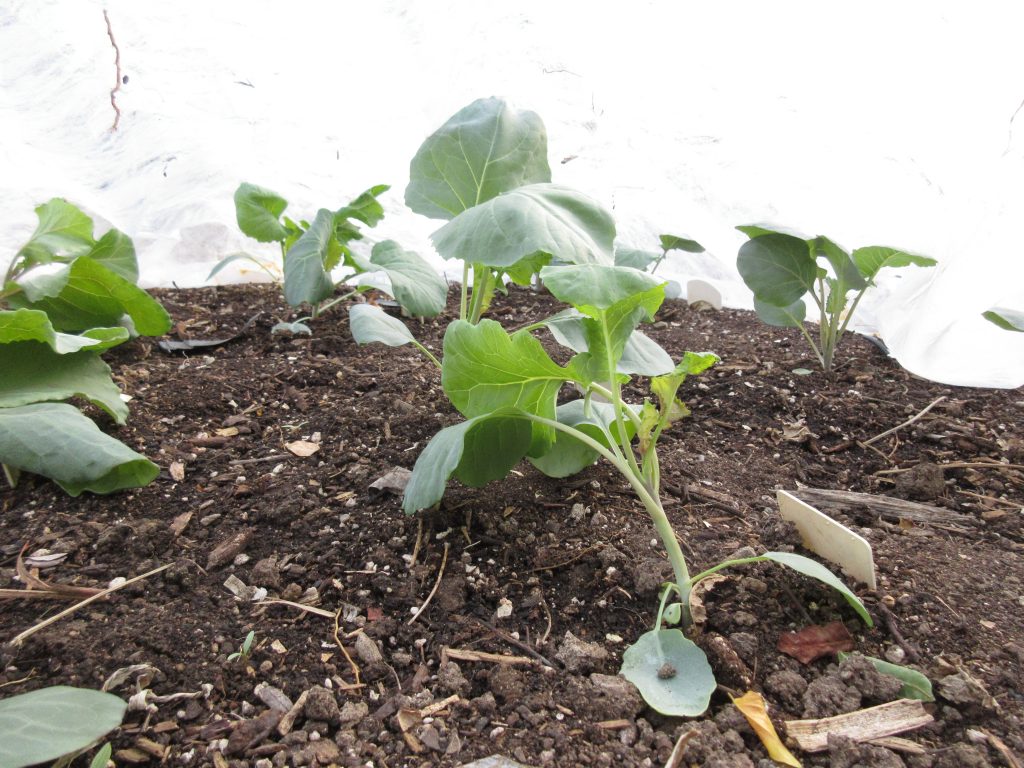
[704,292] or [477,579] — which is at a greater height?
[477,579]

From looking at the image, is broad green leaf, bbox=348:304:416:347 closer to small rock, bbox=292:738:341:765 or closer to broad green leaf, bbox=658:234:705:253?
small rock, bbox=292:738:341:765

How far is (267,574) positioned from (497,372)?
0.45 m

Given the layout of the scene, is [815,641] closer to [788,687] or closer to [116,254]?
[788,687]

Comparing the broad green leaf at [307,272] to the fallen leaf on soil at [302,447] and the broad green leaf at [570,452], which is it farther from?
the broad green leaf at [570,452]

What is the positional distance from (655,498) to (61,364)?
1.15 metres

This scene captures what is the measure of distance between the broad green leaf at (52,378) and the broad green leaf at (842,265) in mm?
1531

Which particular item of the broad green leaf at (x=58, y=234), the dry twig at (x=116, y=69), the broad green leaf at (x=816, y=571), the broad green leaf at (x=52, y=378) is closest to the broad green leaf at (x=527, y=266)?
the broad green leaf at (x=816, y=571)

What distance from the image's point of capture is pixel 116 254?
1.82 meters

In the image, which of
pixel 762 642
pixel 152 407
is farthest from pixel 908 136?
pixel 152 407

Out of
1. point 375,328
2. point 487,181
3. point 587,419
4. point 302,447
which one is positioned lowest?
point 302,447

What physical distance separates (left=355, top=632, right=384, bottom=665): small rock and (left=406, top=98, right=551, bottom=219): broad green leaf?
2.72 feet

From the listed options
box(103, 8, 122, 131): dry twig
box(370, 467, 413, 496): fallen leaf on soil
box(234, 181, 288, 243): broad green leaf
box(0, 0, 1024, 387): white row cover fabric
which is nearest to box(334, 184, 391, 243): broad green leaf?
box(234, 181, 288, 243): broad green leaf

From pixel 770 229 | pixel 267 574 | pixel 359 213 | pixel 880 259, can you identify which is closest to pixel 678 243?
pixel 770 229

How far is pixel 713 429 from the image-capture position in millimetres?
1568
